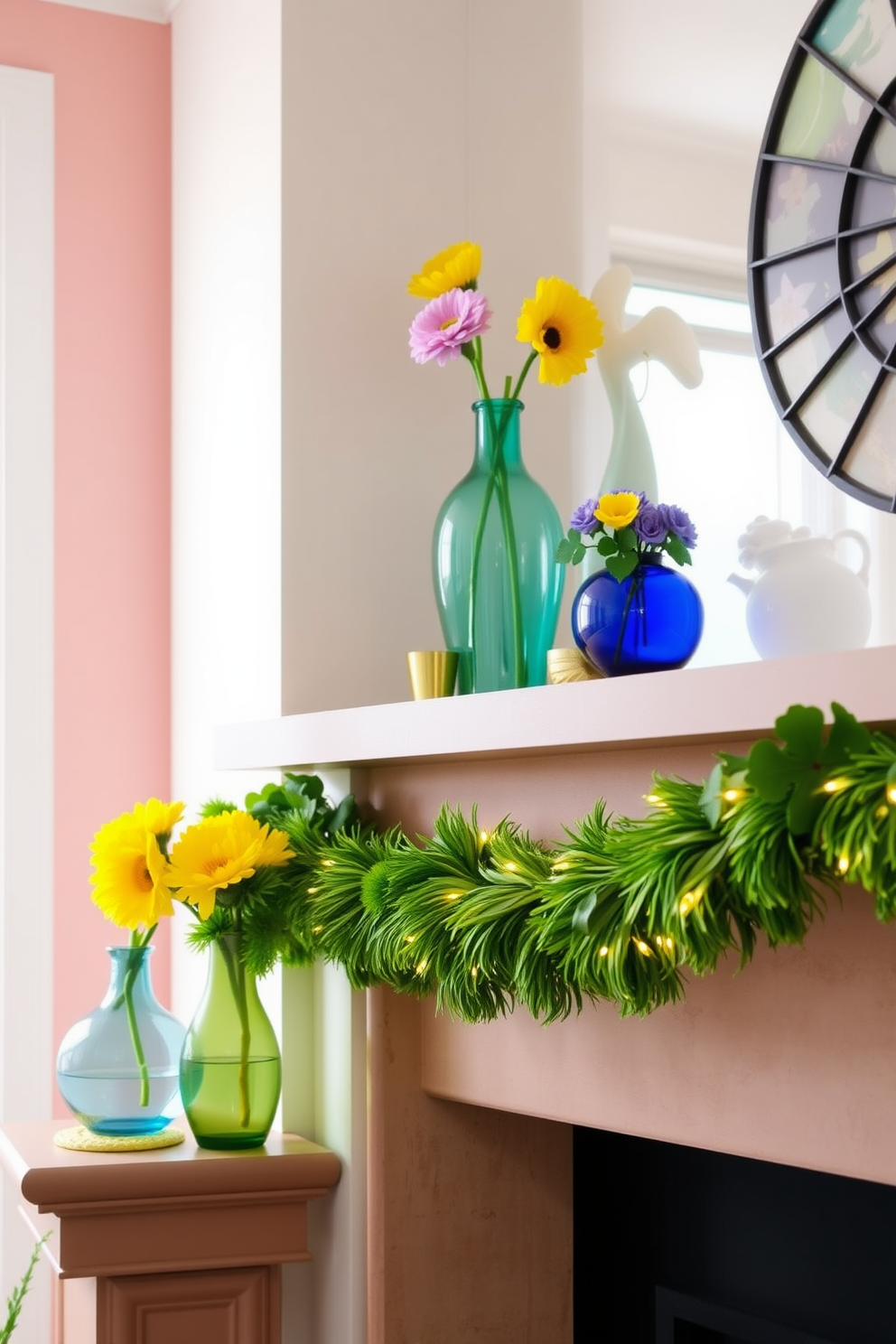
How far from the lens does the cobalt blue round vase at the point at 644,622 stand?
1.17 m

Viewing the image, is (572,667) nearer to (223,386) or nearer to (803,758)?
(803,758)

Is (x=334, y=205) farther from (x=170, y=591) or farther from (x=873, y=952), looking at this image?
(x=873, y=952)

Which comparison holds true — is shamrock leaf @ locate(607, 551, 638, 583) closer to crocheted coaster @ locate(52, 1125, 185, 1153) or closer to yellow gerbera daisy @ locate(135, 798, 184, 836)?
yellow gerbera daisy @ locate(135, 798, 184, 836)

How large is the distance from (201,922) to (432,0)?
108cm

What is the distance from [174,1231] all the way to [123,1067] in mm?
165

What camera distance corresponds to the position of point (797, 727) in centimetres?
81

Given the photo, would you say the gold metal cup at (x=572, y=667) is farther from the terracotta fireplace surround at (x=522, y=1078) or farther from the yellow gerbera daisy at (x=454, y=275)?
the yellow gerbera daisy at (x=454, y=275)

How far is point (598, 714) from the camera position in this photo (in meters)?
1.00

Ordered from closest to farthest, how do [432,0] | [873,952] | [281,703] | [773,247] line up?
[873,952] → [773,247] → [281,703] → [432,0]

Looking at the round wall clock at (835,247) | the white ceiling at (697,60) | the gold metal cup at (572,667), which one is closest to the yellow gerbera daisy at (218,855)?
the gold metal cup at (572,667)

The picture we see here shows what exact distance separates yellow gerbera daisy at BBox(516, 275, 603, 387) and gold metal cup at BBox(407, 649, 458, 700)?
275 millimetres

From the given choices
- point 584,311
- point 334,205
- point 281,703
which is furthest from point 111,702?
point 584,311

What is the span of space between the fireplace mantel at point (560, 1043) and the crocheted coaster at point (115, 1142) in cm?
20

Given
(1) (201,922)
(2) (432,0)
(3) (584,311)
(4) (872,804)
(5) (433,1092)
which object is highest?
(2) (432,0)
